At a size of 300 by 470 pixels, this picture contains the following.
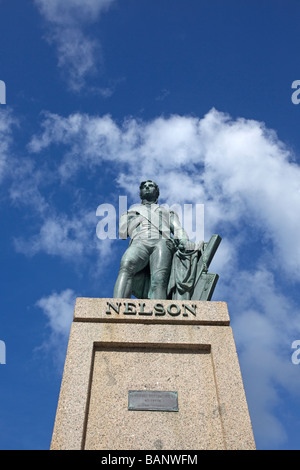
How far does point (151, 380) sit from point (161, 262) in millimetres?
3025

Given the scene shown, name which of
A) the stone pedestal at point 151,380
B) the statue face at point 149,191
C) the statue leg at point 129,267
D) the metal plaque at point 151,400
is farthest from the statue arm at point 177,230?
the metal plaque at point 151,400

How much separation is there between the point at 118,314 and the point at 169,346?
99 centimetres

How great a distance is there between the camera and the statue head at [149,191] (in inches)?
436

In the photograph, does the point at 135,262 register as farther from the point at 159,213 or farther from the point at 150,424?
the point at 150,424

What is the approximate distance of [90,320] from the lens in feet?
22.5

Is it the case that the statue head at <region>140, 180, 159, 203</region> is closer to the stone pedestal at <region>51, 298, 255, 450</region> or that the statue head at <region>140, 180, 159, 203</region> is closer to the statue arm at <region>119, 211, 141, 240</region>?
the statue arm at <region>119, 211, 141, 240</region>

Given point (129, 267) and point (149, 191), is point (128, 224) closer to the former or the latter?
point (149, 191)

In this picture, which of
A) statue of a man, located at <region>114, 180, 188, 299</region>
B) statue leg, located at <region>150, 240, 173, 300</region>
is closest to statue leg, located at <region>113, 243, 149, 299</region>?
statue of a man, located at <region>114, 180, 188, 299</region>

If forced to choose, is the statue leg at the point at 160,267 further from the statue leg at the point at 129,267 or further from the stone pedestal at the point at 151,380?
the stone pedestal at the point at 151,380

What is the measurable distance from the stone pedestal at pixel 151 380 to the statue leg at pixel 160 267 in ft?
4.00

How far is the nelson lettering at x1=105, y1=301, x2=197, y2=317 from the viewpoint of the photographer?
700cm

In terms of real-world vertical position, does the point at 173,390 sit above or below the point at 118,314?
below
